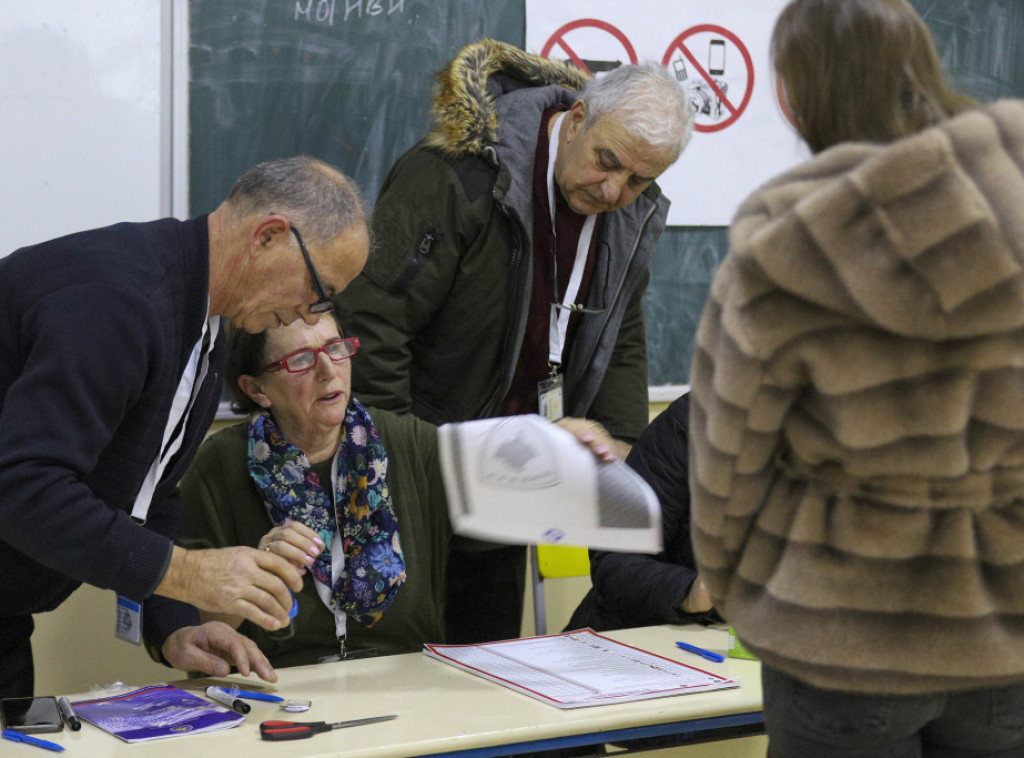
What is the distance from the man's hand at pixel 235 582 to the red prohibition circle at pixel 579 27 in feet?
6.73

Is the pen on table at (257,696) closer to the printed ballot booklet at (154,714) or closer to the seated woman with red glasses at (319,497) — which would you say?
the printed ballot booklet at (154,714)

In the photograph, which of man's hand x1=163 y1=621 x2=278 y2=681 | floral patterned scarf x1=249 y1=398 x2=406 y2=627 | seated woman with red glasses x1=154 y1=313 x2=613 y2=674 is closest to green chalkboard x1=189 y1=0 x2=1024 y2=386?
seated woman with red glasses x1=154 y1=313 x2=613 y2=674

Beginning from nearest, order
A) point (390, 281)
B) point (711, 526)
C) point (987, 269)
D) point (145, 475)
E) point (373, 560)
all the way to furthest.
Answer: point (987, 269) → point (711, 526) → point (145, 475) → point (373, 560) → point (390, 281)

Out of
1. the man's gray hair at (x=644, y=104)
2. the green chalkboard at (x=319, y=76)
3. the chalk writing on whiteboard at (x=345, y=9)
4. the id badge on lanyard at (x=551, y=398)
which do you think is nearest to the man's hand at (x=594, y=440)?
the id badge on lanyard at (x=551, y=398)

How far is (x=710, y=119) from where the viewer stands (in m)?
3.71

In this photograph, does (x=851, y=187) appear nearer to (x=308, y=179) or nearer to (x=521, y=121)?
(x=308, y=179)

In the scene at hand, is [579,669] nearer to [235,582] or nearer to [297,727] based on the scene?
[297,727]

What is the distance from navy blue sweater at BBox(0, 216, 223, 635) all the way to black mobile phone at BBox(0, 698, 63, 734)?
201 millimetres

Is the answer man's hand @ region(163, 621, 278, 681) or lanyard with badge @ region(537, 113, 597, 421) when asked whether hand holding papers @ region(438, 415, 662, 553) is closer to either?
man's hand @ region(163, 621, 278, 681)

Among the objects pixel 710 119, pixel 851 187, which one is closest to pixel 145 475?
pixel 851 187

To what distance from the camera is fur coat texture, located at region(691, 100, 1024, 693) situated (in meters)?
1.18

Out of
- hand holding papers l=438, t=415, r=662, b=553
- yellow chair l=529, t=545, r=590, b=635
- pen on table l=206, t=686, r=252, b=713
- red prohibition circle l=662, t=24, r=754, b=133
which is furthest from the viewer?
red prohibition circle l=662, t=24, r=754, b=133

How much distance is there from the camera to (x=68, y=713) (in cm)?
179

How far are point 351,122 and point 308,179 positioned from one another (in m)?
1.36
